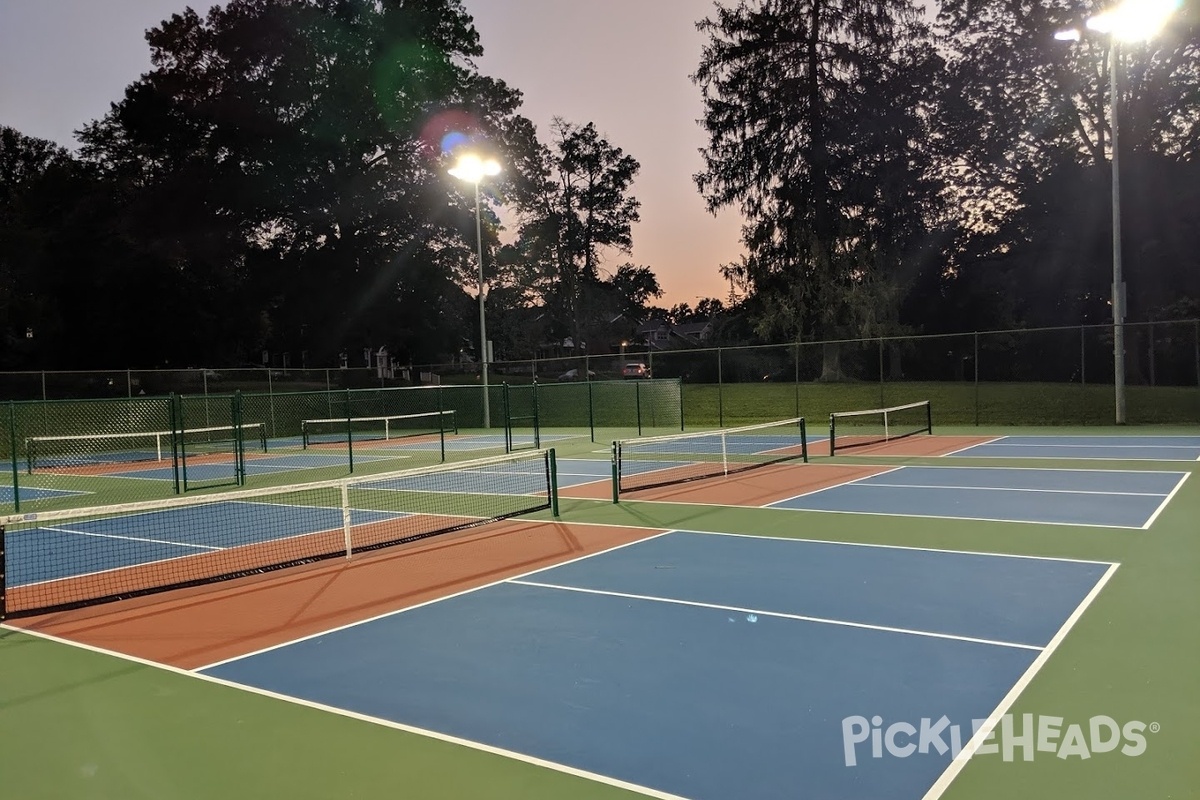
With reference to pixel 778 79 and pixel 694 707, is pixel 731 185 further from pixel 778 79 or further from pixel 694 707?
pixel 694 707

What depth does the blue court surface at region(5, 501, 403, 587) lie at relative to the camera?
8.54 m

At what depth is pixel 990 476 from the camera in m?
12.9

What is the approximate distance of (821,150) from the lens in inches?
1393

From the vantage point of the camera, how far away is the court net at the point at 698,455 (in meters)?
12.7

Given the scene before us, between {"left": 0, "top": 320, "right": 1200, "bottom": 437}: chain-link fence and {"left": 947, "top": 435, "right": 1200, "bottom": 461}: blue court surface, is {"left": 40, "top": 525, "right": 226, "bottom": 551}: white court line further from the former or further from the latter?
{"left": 947, "top": 435, "right": 1200, "bottom": 461}: blue court surface

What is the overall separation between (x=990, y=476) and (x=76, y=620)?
12.4 metres

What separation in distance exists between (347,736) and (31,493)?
14672 millimetres

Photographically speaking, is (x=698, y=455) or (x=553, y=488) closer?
(x=553, y=488)

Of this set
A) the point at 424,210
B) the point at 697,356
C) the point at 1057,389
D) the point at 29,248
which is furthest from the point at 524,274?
the point at 1057,389

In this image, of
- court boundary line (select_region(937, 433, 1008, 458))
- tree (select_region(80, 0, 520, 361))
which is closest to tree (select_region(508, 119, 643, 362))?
tree (select_region(80, 0, 520, 361))

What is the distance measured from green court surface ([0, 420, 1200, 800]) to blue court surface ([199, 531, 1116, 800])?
7.1 inches

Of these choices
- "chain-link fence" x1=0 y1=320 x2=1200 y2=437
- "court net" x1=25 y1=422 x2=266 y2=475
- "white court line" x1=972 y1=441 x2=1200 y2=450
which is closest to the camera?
"white court line" x1=972 y1=441 x2=1200 y2=450

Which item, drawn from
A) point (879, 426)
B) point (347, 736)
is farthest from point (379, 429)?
point (347, 736)

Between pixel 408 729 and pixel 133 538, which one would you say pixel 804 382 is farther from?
pixel 408 729
